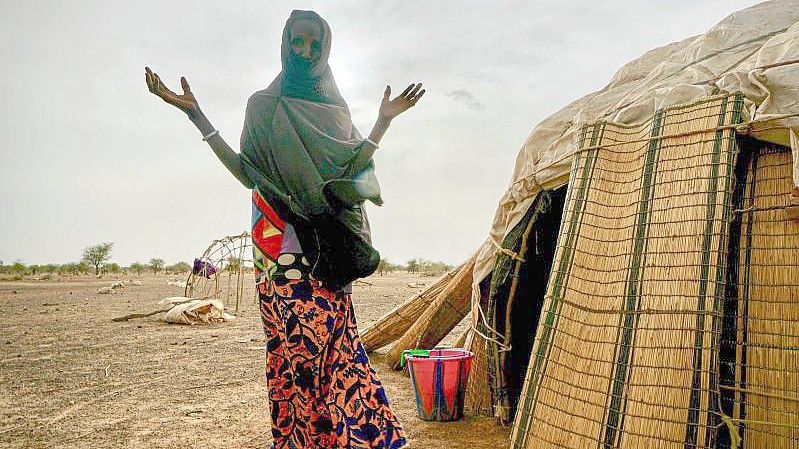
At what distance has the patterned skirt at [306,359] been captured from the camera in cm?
263

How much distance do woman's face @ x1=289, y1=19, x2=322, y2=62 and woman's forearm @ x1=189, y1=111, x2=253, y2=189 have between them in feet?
1.71

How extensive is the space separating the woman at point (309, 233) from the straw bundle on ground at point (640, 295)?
84 centimetres

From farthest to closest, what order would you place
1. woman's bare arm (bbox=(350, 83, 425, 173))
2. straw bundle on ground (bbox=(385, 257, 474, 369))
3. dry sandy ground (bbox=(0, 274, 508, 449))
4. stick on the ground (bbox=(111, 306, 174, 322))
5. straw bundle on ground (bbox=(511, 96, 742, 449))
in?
1. stick on the ground (bbox=(111, 306, 174, 322))
2. straw bundle on ground (bbox=(385, 257, 474, 369))
3. dry sandy ground (bbox=(0, 274, 508, 449))
4. woman's bare arm (bbox=(350, 83, 425, 173))
5. straw bundle on ground (bbox=(511, 96, 742, 449))

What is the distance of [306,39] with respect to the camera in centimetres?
270

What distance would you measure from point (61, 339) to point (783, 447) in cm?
871

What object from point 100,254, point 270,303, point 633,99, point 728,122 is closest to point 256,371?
point 270,303

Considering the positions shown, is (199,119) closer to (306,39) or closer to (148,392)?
(306,39)

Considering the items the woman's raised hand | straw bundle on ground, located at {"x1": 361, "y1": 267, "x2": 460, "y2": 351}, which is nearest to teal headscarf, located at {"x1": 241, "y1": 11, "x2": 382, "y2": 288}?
the woman's raised hand

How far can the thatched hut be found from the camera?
7.56ft

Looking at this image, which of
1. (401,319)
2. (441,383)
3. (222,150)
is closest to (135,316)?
(401,319)

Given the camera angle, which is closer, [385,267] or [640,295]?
[640,295]

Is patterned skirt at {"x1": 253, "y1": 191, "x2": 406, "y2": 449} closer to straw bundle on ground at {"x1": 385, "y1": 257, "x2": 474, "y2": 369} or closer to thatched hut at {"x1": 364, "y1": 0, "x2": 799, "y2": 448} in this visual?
thatched hut at {"x1": 364, "y1": 0, "x2": 799, "y2": 448}

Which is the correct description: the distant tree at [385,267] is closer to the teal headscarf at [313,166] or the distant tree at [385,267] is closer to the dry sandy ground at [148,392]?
the dry sandy ground at [148,392]

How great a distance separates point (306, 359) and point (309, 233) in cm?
57
